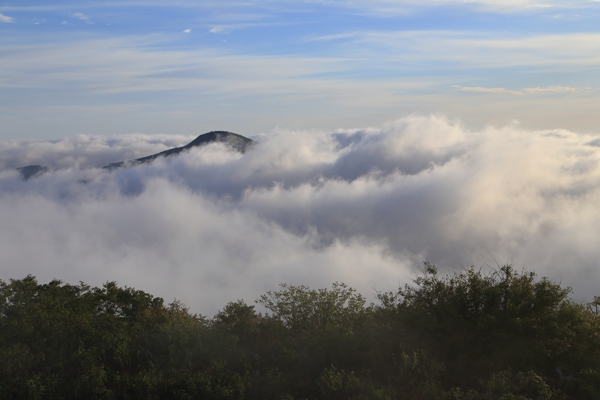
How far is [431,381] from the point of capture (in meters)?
20.0

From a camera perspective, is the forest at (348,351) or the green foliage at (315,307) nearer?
Result: the forest at (348,351)

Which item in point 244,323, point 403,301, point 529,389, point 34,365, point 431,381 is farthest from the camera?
point 244,323

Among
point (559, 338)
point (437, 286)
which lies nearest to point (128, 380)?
point (437, 286)

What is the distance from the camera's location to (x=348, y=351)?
22.6 metres

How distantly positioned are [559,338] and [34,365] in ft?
66.6

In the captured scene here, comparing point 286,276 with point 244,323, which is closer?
point 244,323

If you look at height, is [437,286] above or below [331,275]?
above

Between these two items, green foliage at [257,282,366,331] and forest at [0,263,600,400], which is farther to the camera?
green foliage at [257,282,366,331]

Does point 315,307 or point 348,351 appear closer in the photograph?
point 348,351

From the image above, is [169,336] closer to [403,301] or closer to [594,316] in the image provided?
[403,301]

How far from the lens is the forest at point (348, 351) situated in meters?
20.0

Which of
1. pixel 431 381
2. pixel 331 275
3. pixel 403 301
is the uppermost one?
pixel 403 301

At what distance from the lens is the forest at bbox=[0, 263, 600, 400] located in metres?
20.0

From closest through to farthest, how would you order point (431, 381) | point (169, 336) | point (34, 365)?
point (431, 381) → point (34, 365) → point (169, 336)
